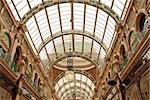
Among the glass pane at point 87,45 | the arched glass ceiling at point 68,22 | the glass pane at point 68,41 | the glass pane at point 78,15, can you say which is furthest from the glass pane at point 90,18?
the glass pane at point 68,41

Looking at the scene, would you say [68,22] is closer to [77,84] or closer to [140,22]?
[140,22]

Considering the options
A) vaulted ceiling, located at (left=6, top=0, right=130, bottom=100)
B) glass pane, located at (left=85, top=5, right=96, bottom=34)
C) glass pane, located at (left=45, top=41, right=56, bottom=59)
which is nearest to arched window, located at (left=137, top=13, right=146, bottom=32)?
vaulted ceiling, located at (left=6, top=0, right=130, bottom=100)

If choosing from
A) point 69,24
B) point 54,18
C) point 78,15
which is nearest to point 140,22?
point 78,15

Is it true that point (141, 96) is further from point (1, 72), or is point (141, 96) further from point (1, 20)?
point (1, 20)

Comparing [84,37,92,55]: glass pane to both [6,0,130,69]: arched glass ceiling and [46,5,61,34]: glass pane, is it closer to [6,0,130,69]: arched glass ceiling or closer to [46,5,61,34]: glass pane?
[6,0,130,69]: arched glass ceiling

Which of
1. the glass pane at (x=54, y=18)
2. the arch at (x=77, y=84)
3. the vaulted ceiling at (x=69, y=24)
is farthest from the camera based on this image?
the arch at (x=77, y=84)

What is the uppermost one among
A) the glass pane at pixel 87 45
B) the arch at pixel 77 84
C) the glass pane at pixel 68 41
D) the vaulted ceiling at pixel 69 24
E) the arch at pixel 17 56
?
the arch at pixel 77 84

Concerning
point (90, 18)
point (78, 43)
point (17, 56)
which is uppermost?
point (78, 43)

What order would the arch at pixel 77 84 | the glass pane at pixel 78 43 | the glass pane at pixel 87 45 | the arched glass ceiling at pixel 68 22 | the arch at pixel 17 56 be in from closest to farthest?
the arch at pixel 17 56 < the arched glass ceiling at pixel 68 22 < the glass pane at pixel 87 45 < the glass pane at pixel 78 43 < the arch at pixel 77 84

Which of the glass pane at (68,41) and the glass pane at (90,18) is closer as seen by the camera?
the glass pane at (90,18)

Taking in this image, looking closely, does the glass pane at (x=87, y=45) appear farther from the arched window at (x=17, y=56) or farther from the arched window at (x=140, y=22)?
the arched window at (x=140, y=22)

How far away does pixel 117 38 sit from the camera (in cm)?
1870

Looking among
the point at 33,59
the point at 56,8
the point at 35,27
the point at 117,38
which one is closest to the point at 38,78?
the point at 33,59

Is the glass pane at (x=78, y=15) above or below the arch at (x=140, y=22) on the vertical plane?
above
